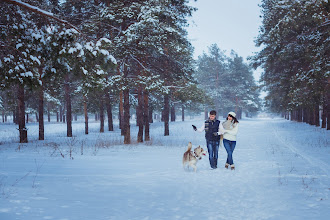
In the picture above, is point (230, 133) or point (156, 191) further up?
point (230, 133)

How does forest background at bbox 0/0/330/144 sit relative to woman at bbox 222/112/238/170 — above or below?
above

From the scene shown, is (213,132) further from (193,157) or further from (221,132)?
(193,157)

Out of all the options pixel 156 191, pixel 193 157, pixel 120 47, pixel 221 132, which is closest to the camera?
pixel 156 191

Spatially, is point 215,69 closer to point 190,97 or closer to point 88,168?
point 190,97

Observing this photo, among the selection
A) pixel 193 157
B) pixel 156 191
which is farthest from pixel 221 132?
pixel 156 191

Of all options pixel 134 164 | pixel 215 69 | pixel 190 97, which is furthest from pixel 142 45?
pixel 215 69

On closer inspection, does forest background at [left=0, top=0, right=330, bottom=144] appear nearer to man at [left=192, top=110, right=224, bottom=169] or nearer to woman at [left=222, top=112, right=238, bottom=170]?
man at [left=192, top=110, right=224, bottom=169]

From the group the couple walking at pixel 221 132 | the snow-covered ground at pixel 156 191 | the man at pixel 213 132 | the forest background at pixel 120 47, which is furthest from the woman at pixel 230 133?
the forest background at pixel 120 47

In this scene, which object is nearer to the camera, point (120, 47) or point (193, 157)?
point (193, 157)

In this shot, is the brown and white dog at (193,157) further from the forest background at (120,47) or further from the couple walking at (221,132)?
the forest background at (120,47)

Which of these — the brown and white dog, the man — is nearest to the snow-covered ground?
the brown and white dog

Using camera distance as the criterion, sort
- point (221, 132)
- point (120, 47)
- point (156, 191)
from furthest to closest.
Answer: point (120, 47) < point (221, 132) < point (156, 191)

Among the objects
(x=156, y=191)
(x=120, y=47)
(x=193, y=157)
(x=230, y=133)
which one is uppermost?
(x=120, y=47)

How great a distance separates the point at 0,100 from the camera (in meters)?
34.2
